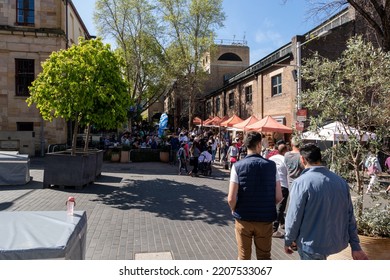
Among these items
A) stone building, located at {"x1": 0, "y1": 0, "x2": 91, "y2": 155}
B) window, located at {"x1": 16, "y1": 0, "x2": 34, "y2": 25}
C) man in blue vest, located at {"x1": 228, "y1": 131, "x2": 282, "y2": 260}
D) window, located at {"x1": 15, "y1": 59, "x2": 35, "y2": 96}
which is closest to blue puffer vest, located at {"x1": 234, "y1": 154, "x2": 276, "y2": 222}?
man in blue vest, located at {"x1": 228, "y1": 131, "x2": 282, "y2": 260}

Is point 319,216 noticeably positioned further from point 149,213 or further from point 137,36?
point 137,36

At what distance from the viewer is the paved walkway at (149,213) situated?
17.5ft

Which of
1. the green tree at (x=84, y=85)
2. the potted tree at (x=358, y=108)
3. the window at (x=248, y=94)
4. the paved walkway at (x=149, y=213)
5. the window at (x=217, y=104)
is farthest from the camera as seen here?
the window at (x=217, y=104)

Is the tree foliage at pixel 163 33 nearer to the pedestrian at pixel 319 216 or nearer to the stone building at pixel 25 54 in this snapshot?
the stone building at pixel 25 54

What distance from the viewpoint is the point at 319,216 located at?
10.0ft

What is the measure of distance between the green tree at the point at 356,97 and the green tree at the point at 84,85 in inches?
277

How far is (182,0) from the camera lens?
2945 cm

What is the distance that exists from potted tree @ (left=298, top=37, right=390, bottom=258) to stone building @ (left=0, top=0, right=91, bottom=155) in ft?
62.4

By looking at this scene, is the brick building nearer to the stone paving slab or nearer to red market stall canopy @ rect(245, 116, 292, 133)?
red market stall canopy @ rect(245, 116, 292, 133)

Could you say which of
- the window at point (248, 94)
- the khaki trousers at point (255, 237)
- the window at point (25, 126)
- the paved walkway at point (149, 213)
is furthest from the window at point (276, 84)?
the khaki trousers at point (255, 237)

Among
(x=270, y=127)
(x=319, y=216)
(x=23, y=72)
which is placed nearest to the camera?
(x=319, y=216)

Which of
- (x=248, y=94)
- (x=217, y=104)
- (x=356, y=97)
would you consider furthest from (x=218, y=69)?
(x=356, y=97)

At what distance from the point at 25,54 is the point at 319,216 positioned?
21.9 metres

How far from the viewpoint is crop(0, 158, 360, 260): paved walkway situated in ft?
17.5
